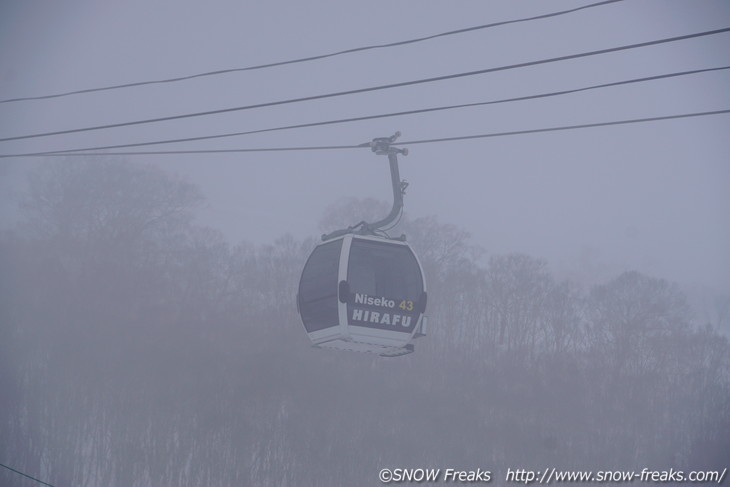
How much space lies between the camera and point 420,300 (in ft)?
37.3

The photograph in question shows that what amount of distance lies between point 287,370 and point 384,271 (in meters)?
27.9

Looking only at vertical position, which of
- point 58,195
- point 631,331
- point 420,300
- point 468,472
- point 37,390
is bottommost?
point 468,472

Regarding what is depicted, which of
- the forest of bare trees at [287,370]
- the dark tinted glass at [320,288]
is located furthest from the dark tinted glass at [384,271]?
the forest of bare trees at [287,370]

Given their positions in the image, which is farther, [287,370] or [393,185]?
[287,370]

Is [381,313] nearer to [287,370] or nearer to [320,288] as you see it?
[320,288]

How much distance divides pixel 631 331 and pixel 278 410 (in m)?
14.2

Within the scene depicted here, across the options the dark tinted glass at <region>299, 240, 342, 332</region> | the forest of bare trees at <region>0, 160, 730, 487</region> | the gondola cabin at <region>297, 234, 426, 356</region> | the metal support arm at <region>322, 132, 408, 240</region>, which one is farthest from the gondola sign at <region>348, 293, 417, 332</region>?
the forest of bare trees at <region>0, 160, 730, 487</region>

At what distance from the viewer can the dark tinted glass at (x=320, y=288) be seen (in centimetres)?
1106

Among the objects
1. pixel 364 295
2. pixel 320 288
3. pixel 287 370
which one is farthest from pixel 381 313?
pixel 287 370

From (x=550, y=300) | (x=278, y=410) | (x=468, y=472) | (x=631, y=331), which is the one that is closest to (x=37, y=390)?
(x=278, y=410)

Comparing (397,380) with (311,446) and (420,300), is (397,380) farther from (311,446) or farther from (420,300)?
(420,300)

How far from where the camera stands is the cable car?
35.9 feet

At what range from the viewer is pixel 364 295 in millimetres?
11047

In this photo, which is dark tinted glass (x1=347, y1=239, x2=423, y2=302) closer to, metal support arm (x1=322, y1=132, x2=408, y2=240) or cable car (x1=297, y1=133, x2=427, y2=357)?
cable car (x1=297, y1=133, x2=427, y2=357)
